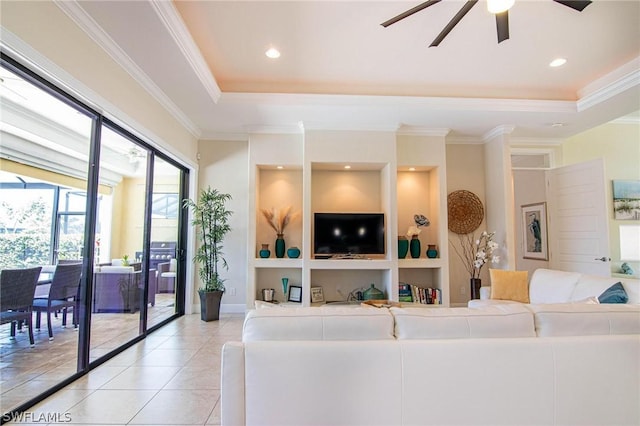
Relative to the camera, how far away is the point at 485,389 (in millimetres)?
1583

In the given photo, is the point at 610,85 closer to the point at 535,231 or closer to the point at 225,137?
the point at 535,231

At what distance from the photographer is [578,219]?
5.06 m

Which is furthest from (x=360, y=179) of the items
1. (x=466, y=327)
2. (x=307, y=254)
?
(x=466, y=327)

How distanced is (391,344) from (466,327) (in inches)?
16.0

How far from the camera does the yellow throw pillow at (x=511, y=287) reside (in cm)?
388

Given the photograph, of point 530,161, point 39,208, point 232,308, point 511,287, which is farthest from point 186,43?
point 530,161

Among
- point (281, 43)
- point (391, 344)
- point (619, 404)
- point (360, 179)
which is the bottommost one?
point (619, 404)

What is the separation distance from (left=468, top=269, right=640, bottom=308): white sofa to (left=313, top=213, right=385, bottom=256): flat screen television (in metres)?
1.68

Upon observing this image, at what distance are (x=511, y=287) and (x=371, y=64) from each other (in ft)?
10.2

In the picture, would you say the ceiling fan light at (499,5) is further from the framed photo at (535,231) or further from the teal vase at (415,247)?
the framed photo at (535,231)

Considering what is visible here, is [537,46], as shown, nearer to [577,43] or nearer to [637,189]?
[577,43]

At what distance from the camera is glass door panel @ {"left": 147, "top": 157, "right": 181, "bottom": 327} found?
438 centimetres

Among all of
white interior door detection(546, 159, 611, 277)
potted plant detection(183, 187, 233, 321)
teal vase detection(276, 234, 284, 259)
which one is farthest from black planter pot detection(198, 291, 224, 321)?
white interior door detection(546, 159, 611, 277)

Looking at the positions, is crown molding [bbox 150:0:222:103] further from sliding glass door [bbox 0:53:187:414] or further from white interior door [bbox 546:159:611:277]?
white interior door [bbox 546:159:611:277]
